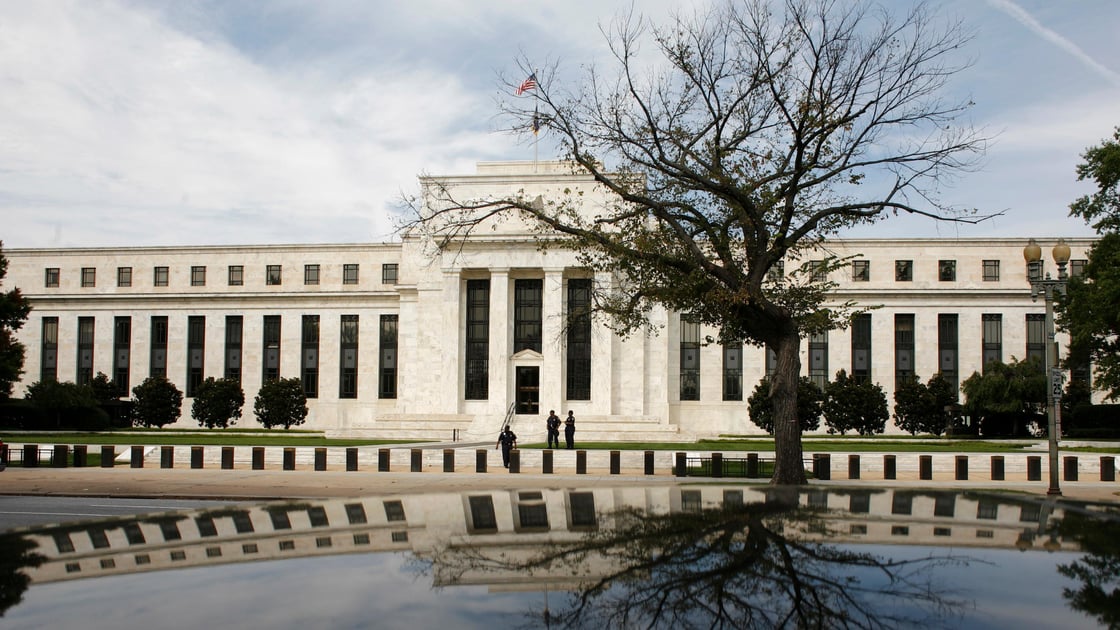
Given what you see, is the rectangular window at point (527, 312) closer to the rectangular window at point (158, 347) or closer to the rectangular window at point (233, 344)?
the rectangular window at point (233, 344)

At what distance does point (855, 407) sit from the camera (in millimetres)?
58500

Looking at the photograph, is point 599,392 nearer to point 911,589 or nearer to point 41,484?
point 41,484

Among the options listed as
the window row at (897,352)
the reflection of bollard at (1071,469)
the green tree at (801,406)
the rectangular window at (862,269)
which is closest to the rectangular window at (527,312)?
the window row at (897,352)

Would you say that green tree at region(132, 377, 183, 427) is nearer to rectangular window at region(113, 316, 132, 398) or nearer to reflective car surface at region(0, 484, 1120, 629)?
rectangular window at region(113, 316, 132, 398)

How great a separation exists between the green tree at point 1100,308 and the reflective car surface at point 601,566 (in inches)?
1666

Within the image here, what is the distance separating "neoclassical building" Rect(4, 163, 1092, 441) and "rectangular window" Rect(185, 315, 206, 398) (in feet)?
0.39

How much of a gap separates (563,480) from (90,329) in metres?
63.0

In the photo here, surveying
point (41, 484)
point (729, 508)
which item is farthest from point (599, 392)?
point (729, 508)

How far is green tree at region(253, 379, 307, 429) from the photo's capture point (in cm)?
6575

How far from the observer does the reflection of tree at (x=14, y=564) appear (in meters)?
2.74

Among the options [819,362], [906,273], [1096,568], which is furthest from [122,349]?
[1096,568]

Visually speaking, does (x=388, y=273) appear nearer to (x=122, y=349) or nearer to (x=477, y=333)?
(x=477, y=333)

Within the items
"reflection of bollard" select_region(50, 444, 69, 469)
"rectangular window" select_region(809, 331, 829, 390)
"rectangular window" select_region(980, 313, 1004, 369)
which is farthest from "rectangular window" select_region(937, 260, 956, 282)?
"reflection of bollard" select_region(50, 444, 69, 469)

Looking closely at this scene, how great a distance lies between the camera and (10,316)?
172 ft
